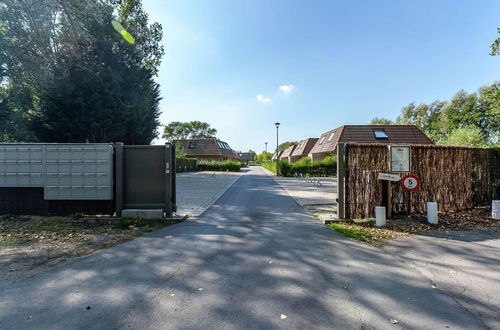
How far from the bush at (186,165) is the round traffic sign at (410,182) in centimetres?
2771

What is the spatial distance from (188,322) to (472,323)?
9.23 feet

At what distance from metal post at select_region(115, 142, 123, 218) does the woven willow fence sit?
6.26 m

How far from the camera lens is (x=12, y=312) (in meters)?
2.66

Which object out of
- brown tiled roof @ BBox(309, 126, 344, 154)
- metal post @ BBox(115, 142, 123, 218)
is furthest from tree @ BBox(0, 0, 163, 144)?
brown tiled roof @ BBox(309, 126, 344, 154)

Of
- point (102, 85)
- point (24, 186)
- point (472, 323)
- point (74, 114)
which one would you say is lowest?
point (472, 323)

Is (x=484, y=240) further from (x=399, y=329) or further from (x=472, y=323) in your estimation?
(x=399, y=329)

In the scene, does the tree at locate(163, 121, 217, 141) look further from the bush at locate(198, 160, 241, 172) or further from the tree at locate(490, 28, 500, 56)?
the tree at locate(490, 28, 500, 56)

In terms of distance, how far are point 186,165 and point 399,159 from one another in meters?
31.2

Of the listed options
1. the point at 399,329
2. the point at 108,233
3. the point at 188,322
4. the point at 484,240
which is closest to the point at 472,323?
the point at 399,329

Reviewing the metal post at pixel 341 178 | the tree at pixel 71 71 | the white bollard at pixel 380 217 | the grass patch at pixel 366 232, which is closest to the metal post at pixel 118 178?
the grass patch at pixel 366 232

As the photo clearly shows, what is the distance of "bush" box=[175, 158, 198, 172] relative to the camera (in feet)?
105

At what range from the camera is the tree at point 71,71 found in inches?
639

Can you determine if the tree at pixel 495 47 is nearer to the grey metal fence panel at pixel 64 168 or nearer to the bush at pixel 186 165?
the grey metal fence panel at pixel 64 168

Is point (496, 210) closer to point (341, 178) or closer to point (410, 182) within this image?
point (410, 182)
